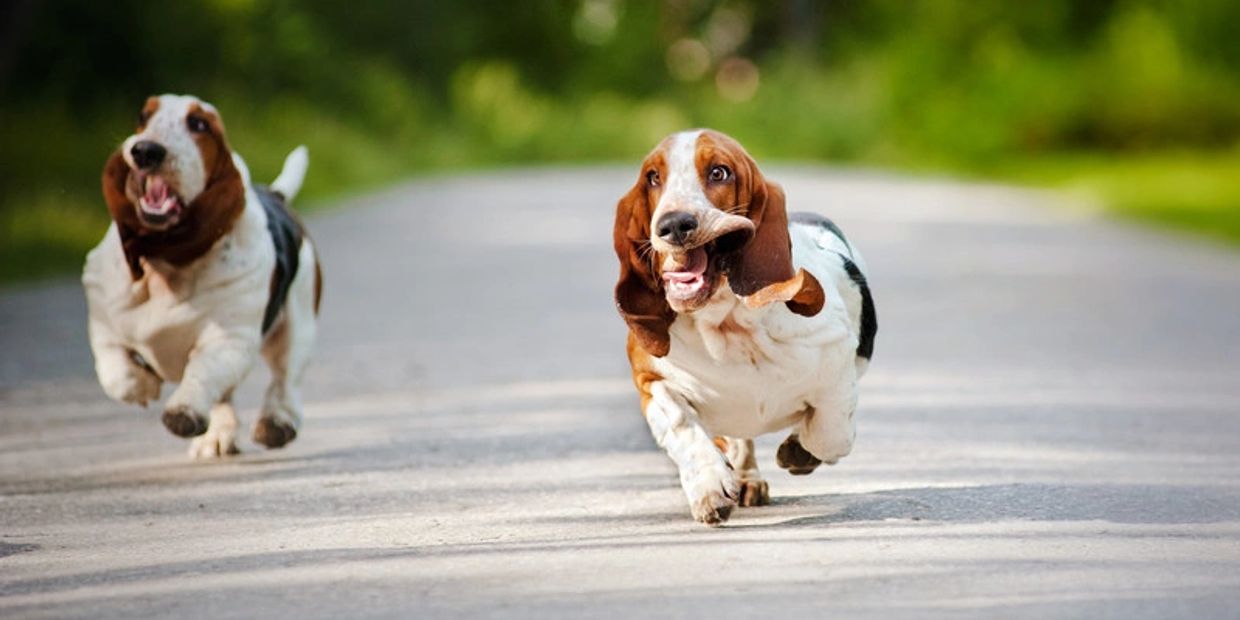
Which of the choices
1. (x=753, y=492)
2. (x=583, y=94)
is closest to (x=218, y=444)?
(x=753, y=492)

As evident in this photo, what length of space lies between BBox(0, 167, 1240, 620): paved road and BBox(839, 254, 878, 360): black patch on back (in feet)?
1.52

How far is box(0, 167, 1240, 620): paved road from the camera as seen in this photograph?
5535mm

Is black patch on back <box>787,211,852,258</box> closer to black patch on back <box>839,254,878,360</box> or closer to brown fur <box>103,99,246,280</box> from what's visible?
black patch on back <box>839,254,878,360</box>

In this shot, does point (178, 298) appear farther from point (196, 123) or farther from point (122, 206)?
point (196, 123)

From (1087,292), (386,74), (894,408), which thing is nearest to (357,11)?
(386,74)

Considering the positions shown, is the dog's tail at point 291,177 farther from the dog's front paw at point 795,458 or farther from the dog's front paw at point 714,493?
the dog's front paw at point 714,493

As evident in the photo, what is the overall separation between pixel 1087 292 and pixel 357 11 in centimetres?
3442

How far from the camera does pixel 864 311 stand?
23.0ft

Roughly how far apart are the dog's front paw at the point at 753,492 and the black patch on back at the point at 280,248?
77.8 inches

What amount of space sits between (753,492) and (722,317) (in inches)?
29.6

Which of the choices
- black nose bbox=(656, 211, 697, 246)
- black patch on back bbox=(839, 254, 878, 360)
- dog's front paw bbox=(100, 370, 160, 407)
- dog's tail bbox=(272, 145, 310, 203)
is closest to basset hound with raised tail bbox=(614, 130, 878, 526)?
black nose bbox=(656, 211, 697, 246)

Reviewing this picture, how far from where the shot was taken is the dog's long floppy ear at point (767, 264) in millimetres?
6180

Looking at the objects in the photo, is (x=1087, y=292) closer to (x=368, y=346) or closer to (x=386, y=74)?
(x=368, y=346)

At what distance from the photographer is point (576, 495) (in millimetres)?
7285
